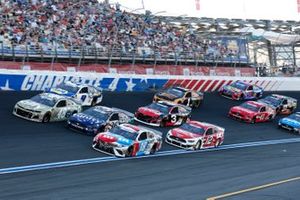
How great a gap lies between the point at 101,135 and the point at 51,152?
1.96 m

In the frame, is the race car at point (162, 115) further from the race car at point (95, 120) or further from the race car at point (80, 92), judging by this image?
→ the race car at point (95, 120)

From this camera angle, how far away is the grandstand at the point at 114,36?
A: 34.9 meters

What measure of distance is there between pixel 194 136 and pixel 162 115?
140 inches

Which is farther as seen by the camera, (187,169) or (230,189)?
(187,169)

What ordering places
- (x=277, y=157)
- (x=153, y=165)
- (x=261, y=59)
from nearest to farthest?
(x=153, y=165), (x=277, y=157), (x=261, y=59)

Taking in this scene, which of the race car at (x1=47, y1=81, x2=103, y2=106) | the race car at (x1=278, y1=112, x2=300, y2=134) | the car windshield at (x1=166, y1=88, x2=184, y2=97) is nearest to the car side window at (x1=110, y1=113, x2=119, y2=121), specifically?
the race car at (x1=47, y1=81, x2=103, y2=106)

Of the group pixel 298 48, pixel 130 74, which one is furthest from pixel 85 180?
pixel 298 48

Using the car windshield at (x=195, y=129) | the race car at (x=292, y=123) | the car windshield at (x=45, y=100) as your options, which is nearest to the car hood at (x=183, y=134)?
the car windshield at (x=195, y=129)

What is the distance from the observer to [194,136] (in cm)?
2545

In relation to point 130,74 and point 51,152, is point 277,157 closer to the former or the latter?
point 51,152

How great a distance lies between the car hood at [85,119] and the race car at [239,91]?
57.4ft

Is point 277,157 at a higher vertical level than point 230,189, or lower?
lower

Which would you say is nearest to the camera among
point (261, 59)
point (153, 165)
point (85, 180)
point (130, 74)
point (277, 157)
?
point (85, 180)

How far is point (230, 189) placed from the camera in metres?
18.2
